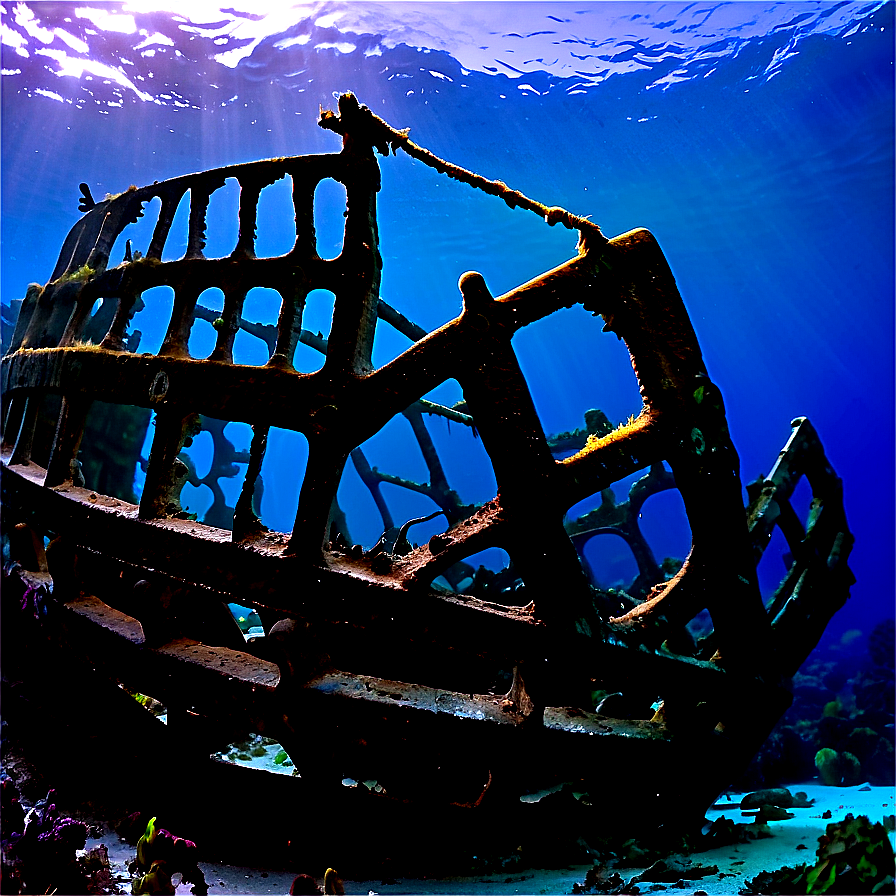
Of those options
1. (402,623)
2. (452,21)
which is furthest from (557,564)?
(452,21)

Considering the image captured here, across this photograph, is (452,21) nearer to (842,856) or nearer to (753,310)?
(842,856)

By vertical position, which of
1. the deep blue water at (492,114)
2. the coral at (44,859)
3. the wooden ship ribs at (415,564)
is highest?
the deep blue water at (492,114)

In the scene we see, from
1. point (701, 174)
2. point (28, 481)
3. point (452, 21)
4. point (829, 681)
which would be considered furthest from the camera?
point (701, 174)

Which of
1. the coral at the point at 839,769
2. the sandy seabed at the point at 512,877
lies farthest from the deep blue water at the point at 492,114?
the coral at the point at 839,769

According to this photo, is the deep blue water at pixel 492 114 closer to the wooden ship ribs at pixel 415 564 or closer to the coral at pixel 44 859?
the wooden ship ribs at pixel 415 564

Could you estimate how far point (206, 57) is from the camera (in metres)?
17.6

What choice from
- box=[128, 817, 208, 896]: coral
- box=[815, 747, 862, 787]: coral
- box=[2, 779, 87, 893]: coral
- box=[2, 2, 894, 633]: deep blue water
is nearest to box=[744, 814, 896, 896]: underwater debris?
box=[128, 817, 208, 896]: coral

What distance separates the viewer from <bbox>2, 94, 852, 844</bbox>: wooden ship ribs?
2.71m

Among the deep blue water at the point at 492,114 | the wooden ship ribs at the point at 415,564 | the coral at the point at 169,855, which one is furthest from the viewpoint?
the deep blue water at the point at 492,114

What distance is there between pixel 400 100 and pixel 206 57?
7.45m

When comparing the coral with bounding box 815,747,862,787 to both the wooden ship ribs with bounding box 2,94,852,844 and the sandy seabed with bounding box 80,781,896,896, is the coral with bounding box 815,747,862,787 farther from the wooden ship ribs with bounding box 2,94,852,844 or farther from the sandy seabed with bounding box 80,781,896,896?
the wooden ship ribs with bounding box 2,94,852,844

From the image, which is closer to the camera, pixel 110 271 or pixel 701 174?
pixel 110 271

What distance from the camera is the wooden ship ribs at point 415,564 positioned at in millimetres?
2713

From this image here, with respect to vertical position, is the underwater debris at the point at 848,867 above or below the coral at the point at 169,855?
above
